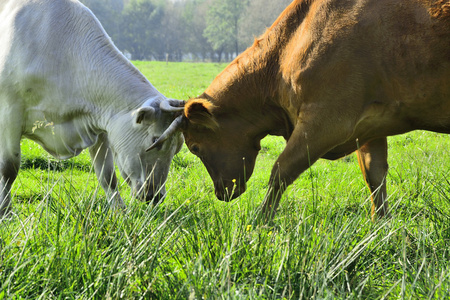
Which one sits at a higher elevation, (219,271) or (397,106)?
(397,106)

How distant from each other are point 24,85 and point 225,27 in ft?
299

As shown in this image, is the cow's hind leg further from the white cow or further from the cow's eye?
the cow's eye

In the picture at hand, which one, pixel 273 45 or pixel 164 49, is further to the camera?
pixel 164 49

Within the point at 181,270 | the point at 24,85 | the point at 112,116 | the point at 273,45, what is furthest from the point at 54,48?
the point at 181,270

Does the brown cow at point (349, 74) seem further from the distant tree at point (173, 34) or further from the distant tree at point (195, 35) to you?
the distant tree at point (195, 35)

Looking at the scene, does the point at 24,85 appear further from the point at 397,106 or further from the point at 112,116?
the point at 397,106

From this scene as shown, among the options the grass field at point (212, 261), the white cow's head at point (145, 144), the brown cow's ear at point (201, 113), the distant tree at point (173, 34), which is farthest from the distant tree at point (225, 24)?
the grass field at point (212, 261)

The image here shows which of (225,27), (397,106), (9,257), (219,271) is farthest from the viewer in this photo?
(225,27)

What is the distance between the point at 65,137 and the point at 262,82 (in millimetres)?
2007

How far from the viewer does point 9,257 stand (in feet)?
9.77

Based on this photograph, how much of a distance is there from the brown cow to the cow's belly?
124 centimetres

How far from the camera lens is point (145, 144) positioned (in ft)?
16.8

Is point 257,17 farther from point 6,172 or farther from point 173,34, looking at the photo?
point 6,172

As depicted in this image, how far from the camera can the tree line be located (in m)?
94.2
